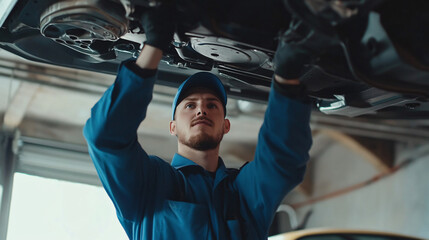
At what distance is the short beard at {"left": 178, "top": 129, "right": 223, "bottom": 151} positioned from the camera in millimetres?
1753

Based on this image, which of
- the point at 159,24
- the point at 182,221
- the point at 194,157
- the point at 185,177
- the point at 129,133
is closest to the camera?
the point at 159,24

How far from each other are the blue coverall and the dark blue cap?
229 millimetres

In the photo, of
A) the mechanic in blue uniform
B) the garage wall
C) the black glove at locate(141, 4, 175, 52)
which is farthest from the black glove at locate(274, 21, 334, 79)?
the garage wall

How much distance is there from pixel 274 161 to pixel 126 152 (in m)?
0.40

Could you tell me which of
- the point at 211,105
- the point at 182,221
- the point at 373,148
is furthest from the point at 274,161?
the point at 373,148

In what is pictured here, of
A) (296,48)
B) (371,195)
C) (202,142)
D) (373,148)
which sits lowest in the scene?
(202,142)

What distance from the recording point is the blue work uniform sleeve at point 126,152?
4.37 feet

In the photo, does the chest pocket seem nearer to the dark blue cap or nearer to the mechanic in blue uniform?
the mechanic in blue uniform

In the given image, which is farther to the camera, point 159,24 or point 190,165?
point 190,165

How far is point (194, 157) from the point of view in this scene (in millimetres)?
1806

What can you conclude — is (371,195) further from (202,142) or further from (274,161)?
(274,161)

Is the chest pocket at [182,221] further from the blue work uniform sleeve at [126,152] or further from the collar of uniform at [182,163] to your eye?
the collar of uniform at [182,163]

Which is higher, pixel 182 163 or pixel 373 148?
pixel 373 148

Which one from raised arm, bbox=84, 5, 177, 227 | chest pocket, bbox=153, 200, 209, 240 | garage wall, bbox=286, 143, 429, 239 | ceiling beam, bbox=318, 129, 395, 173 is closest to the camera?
raised arm, bbox=84, 5, 177, 227
